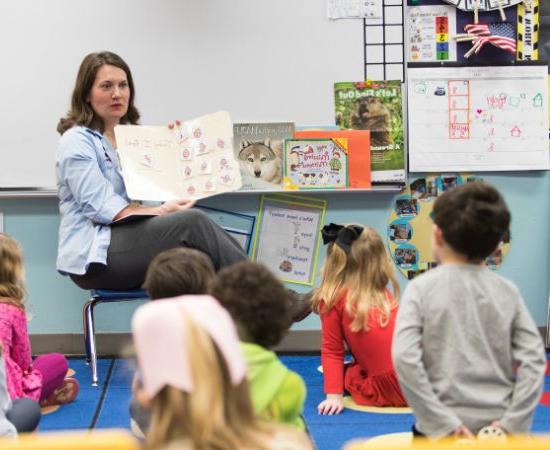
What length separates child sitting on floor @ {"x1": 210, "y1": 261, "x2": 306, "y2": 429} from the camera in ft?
5.77

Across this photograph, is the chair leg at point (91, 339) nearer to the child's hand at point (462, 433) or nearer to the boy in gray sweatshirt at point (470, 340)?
the boy in gray sweatshirt at point (470, 340)

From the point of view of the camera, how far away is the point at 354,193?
163 inches

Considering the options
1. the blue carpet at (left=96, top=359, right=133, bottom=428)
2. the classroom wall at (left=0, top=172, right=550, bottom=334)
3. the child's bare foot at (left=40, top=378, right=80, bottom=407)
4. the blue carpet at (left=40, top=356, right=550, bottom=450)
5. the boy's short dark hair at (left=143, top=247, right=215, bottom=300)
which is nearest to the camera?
the boy's short dark hair at (left=143, top=247, right=215, bottom=300)

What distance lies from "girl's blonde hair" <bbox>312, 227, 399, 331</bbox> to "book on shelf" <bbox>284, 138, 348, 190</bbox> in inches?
31.4

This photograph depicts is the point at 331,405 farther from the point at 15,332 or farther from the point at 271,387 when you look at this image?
the point at 271,387

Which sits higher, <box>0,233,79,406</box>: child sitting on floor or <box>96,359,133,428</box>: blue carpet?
<box>0,233,79,406</box>: child sitting on floor

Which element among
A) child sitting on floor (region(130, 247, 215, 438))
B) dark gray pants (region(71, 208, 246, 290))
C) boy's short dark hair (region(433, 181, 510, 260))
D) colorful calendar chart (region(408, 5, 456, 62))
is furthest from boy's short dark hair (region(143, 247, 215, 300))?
colorful calendar chart (region(408, 5, 456, 62))

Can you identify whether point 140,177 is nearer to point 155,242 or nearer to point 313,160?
point 155,242

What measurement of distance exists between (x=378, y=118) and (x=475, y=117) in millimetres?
457

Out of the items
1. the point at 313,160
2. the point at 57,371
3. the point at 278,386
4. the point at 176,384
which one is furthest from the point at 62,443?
the point at 313,160

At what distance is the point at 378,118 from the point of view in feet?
13.4

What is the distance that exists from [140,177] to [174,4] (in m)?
0.89

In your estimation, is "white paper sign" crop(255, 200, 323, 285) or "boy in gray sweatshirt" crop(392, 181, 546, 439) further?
"white paper sign" crop(255, 200, 323, 285)

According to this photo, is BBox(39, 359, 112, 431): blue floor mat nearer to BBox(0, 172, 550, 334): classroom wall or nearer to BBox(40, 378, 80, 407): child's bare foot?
BBox(40, 378, 80, 407): child's bare foot
